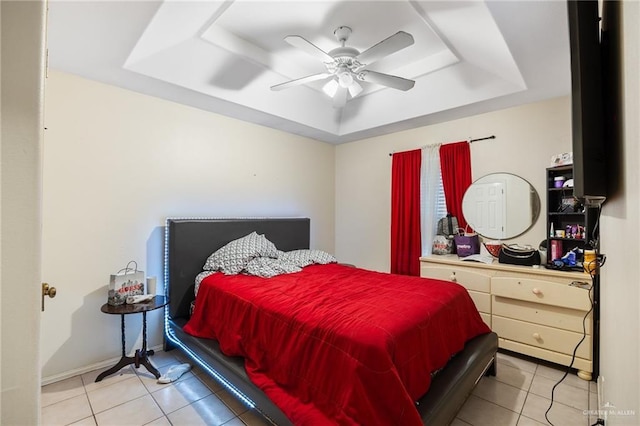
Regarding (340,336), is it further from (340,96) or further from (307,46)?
(340,96)

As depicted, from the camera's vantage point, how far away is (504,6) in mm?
1691

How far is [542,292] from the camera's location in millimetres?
2520

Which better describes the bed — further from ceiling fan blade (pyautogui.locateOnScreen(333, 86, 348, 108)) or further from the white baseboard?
ceiling fan blade (pyautogui.locateOnScreen(333, 86, 348, 108))

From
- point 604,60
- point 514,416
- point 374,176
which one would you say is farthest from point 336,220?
point 604,60

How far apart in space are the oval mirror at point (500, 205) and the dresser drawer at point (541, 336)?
95cm

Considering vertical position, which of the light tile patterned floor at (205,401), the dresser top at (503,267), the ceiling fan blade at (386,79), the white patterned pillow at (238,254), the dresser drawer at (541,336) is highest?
the ceiling fan blade at (386,79)

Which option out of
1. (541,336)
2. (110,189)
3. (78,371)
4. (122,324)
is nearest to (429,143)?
(541,336)

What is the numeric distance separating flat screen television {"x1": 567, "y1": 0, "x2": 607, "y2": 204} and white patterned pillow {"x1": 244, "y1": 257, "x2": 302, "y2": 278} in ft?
7.51

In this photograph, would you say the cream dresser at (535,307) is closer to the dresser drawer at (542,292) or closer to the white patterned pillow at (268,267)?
the dresser drawer at (542,292)

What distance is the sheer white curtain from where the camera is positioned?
368cm

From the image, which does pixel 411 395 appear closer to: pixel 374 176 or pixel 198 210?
pixel 198 210

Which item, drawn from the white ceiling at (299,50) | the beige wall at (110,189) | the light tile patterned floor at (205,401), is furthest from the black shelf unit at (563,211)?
the beige wall at (110,189)

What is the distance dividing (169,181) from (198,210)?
1.41 ft

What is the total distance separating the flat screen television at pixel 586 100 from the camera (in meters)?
0.86
